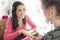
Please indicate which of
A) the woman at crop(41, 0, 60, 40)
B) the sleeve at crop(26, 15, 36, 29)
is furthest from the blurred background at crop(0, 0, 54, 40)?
the woman at crop(41, 0, 60, 40)

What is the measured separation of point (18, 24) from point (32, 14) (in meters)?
0.11

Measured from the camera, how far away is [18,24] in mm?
1020

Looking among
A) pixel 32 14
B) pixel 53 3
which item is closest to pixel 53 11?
pixel 53 3

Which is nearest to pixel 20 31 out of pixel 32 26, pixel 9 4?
pixel 32 26

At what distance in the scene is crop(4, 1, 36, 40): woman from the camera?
3.26 ft

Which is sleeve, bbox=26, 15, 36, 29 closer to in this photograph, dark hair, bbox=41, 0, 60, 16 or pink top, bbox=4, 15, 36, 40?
pink top, bbox=4, 15, 36, 40

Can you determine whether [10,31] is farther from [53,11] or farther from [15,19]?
[53,11]

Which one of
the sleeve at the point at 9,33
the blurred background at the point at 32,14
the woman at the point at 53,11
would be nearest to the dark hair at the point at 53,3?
the woman at the point at 53,11

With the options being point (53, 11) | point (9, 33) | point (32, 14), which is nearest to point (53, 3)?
point (53, 11)

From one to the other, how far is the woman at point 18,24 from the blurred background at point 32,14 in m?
0.03

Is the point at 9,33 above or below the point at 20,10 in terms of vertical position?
below

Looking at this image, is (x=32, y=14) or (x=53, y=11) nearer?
(x=53, y=11)

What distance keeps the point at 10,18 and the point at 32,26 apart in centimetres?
16

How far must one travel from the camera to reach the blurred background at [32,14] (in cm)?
96
